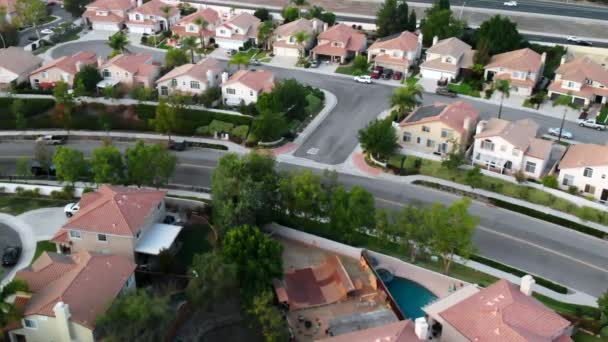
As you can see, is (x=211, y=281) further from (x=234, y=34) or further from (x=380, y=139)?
(x=234, y=34)

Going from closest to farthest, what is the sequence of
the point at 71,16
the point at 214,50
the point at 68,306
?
1. the point at 68,306
2. the point at 214,50
3. the point at 71,16

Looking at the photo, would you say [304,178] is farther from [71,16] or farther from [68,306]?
[71,16]

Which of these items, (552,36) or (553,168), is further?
(552,36)

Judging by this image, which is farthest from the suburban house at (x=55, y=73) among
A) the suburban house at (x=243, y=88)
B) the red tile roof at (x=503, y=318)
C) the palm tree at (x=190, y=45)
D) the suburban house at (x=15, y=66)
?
the red tile roof at (x=503, y=318)

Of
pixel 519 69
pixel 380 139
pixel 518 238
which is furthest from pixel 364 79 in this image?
pixel 518 238

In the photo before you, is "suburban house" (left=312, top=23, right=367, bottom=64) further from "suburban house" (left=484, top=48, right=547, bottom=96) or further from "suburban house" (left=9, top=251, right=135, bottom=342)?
Answer: "suburban house" (left=9, top=251, right=135, bottom=342)

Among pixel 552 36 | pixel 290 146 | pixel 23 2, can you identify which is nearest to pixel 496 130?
pixel 290 146
